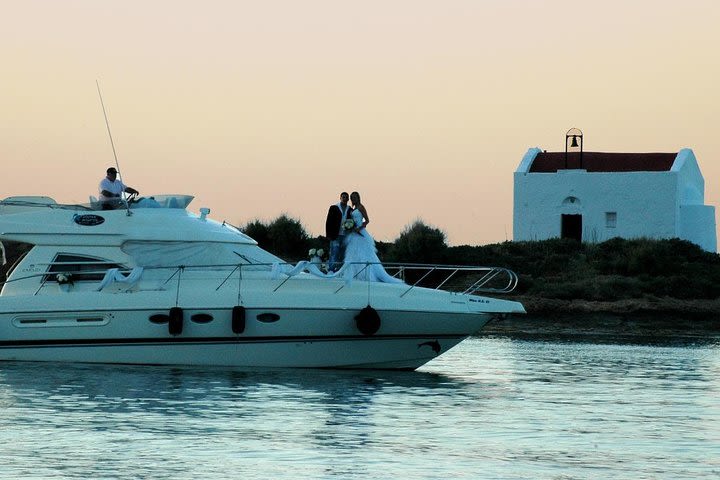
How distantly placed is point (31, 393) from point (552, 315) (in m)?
19.9

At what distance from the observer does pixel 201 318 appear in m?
19.6

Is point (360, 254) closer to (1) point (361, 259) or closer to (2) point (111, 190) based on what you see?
(1) point (361, 259)

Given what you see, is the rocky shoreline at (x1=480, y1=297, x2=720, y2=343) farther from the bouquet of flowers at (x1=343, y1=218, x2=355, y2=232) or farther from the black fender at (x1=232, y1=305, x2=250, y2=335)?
the black fender at (x1=232, y1=305, x2=250, y2=335)

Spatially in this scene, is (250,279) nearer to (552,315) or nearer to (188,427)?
(188,427)

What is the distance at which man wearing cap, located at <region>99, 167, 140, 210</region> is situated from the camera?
70.3 feet

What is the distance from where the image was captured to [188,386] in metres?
17.9

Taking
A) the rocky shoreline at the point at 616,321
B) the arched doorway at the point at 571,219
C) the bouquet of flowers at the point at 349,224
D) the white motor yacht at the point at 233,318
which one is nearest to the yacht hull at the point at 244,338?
the white motor yacht at the point at 233,318

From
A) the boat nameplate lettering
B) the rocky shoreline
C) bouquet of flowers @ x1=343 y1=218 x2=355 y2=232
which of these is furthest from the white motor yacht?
the rocky shoreline

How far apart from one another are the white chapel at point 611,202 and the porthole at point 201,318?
31.3m

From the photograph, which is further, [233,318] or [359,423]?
[233,318]

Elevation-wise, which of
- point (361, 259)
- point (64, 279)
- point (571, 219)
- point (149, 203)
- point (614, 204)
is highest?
point (614, 204)

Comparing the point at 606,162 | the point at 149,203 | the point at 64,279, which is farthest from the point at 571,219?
the point at 64,279

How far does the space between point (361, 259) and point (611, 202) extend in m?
30.4

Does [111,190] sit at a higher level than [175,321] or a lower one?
higher
